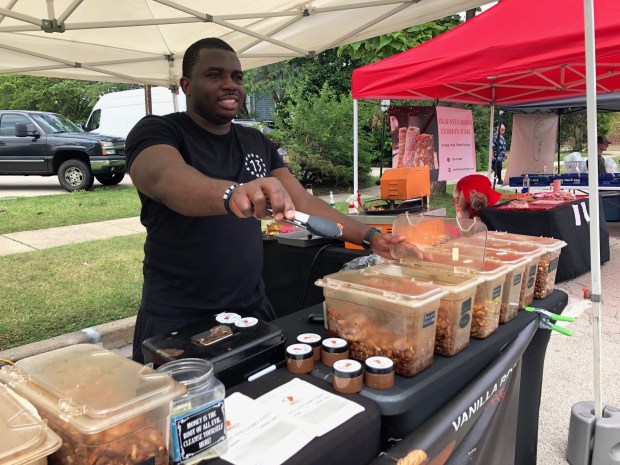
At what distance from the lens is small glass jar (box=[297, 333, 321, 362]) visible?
1372mm

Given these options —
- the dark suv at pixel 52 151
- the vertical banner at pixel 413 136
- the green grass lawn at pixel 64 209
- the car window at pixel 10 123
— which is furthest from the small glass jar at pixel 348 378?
the car window at pixel 10 123

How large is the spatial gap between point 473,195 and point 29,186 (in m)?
11.8

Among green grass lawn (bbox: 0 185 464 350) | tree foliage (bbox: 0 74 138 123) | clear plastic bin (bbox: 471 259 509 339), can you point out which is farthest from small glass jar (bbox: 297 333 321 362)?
tree foliage (bbox: 0 74 138 123)

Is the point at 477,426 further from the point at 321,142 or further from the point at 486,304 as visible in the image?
the point at 321,142

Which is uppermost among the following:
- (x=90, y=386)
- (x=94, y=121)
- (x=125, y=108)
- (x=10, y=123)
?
(x=125, y=108)

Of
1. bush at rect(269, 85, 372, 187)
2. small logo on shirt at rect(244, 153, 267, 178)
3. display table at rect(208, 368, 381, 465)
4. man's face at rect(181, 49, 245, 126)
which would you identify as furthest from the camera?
bush at rect(269, 85, 372, 187)

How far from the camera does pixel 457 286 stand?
1.45 meters

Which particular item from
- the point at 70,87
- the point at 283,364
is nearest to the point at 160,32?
the point at 283,364

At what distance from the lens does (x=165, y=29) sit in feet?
11.2

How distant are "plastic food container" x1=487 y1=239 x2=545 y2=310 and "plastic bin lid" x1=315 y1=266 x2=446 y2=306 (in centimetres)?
59

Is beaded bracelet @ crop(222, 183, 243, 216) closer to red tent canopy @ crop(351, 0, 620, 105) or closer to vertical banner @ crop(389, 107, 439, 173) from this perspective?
red tent canopy @ crop(351, 0, 620, 105)

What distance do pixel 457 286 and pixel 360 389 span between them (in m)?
0.47

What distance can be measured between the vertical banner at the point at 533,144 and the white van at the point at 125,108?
34.1ft

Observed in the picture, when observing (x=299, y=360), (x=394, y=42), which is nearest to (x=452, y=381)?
(x=299, y=360)
